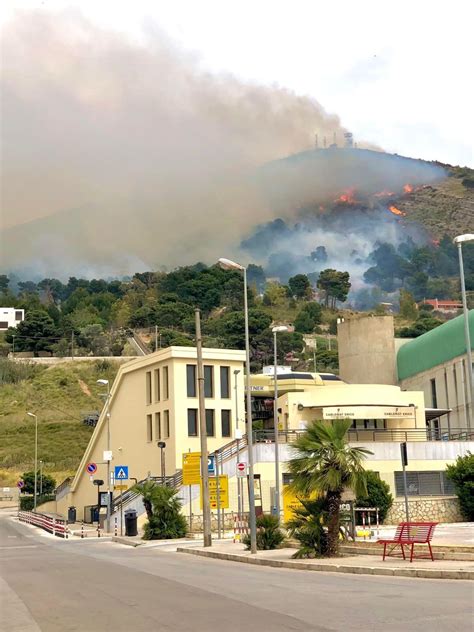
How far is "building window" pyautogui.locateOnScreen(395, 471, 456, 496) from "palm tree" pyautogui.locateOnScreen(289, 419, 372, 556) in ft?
82.8

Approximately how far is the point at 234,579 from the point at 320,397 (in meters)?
37.0

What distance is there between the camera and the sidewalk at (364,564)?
18.0 m

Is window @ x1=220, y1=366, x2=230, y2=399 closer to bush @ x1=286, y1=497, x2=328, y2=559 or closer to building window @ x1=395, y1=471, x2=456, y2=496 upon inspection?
building window @ x1=395, y1=471, x2=456, y2=496

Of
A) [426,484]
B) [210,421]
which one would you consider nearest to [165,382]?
[210,421]

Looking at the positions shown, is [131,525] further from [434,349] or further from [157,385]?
[434,349]

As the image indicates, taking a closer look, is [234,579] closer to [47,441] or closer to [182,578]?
[182,578]

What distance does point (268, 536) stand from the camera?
28.4 m

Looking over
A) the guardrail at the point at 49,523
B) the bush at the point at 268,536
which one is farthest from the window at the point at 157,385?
the bush at the point at 268,536

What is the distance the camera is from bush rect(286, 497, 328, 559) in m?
23.4

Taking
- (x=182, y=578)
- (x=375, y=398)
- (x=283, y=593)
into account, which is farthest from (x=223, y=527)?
(x=283, y=593)

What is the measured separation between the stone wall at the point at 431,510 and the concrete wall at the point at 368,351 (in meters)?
30.6

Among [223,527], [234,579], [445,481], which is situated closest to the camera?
[234,579]

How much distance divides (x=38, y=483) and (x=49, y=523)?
39.4m

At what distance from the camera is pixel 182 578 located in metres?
19.7
